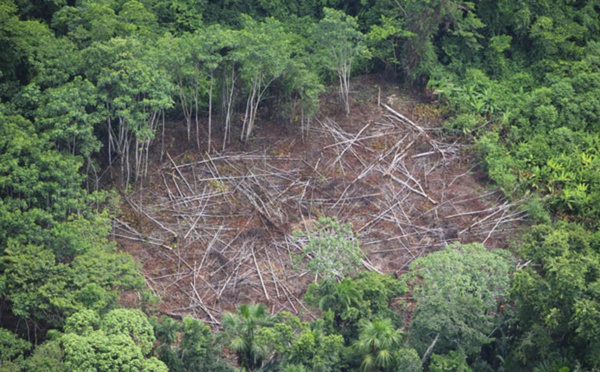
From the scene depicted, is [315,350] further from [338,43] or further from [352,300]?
[338,43]

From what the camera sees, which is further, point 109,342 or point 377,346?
point 377,346

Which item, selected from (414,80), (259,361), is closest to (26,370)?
(259,361)

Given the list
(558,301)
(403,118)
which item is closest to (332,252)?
(558,301)

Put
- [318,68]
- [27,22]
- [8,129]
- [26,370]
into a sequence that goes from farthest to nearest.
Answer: [318,68], [27,22], [8,129], [26,370]

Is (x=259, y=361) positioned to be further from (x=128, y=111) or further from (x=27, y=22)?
(x=27, y=22)

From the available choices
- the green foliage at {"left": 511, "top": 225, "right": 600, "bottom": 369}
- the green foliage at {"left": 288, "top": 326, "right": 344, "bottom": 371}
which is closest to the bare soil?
the green foliage at {"left": 288, "top": 326, "right": 344, "bottom": 371}

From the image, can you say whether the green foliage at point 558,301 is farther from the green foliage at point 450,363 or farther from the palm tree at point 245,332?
the palm tree at point 245,332
